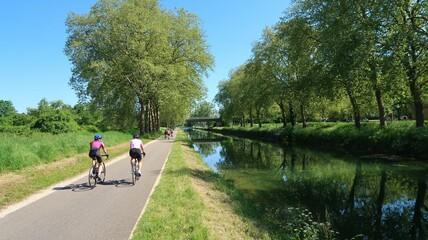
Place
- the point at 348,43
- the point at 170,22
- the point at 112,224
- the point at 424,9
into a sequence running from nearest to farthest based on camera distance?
the point at 112,224
the point at 424,9
the point at 348,43
the point at 170,22

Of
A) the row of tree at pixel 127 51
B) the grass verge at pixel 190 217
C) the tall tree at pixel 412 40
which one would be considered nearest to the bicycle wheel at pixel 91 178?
the grass verge at pixel 190 217

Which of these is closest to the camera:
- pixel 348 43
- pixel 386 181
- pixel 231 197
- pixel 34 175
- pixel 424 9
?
pixel 231 197

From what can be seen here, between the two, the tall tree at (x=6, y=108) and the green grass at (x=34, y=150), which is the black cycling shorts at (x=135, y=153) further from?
the tall tree at (x=6, y=108)

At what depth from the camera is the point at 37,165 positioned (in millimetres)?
17109

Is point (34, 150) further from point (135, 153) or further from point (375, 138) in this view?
point (375, 138)

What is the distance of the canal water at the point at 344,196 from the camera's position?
32.8 feet

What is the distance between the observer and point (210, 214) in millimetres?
9547

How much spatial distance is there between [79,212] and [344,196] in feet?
33.2

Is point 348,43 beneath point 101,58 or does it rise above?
beneath

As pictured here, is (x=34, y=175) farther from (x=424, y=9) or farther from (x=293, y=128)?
(x=293, y=128)

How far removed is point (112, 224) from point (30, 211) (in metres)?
2.84

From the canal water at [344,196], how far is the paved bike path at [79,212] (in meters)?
4.29

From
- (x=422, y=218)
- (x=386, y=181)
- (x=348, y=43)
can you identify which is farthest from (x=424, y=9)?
(x=422, y=218)

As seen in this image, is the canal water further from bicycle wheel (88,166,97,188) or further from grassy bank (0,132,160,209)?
grassy bank (0,132,160,209)
